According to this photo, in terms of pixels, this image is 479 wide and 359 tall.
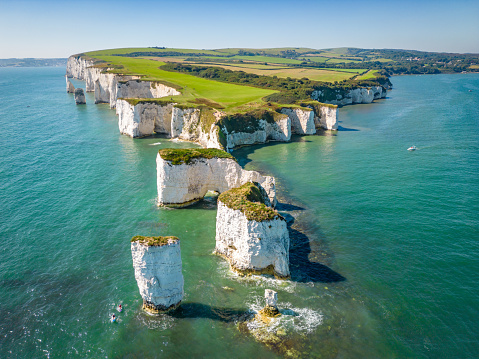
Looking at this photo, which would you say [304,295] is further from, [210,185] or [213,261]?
[210,185]

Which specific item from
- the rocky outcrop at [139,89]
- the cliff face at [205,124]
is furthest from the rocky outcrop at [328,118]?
the rocky outcrop at [139,89]

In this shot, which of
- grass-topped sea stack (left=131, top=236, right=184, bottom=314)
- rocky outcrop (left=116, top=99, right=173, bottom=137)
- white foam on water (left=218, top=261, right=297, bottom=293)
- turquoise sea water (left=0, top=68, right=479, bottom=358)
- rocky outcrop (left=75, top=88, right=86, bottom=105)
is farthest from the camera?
rocky outcrop (left=75, top=88, right=86, bottom=105)

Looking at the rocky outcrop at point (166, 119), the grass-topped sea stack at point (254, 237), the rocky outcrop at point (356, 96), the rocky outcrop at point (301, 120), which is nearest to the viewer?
the grass-topped sea stack at point (254, 237)

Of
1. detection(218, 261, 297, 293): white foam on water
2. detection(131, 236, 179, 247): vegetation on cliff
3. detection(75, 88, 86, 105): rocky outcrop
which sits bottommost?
detection(218, 261, 297, 293): white foam on water

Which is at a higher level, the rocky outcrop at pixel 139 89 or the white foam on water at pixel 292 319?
the rocky outcrop at pixel 139 89

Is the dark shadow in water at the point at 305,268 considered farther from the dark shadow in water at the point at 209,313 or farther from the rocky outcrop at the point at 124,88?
the rocky outcrop at the point at 124,88

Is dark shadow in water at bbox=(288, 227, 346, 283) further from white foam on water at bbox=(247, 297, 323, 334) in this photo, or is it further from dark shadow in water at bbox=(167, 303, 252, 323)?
dark shadow in water at bbox=(167, 303, 252, 323)

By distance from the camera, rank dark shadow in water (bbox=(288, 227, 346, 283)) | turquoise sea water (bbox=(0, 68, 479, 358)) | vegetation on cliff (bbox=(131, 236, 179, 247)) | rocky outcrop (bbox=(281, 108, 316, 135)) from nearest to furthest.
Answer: turquoise sea water (bbox=(0, 68, 479, 358)), vegetation on cliff (bbox=(131, 236, 179, 247)), dark shadow in water (bbox=(288, 227, 346, 283)), rocky outcrop (bbox=(281, 108, 316, 135))

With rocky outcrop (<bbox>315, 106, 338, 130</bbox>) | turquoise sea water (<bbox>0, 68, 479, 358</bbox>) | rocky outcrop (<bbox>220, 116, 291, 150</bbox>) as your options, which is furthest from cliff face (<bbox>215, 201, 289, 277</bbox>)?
rocky outcrop (<bbox>315, 106, 338, 130</bbox>)
